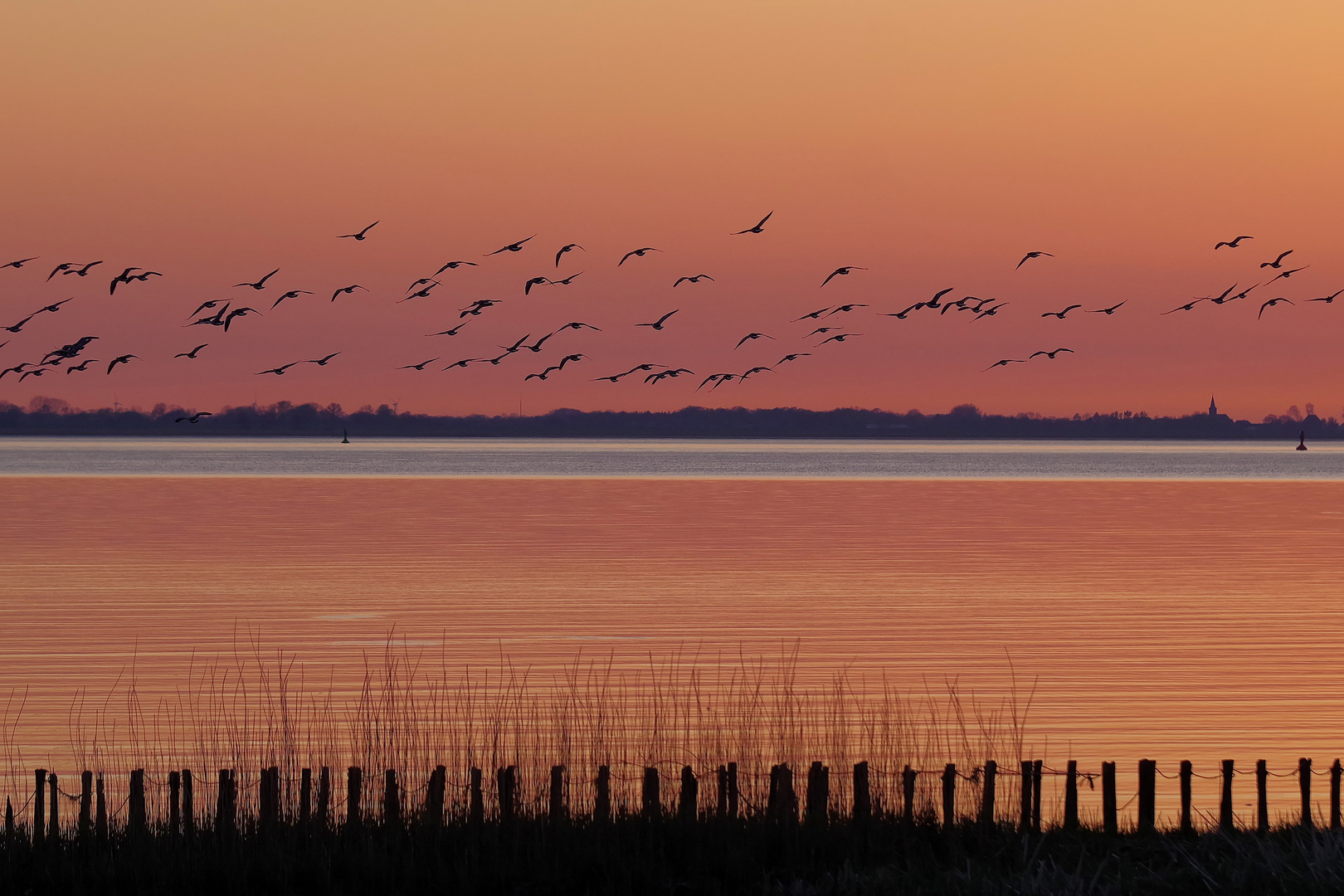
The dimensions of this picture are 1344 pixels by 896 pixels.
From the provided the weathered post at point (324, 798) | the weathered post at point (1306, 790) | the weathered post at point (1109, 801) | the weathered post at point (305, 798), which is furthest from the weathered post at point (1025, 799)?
the weathered post at point (305, 798)

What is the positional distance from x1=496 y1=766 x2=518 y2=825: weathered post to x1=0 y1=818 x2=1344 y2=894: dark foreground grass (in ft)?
0.35

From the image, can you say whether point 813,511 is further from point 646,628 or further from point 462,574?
point 646,628

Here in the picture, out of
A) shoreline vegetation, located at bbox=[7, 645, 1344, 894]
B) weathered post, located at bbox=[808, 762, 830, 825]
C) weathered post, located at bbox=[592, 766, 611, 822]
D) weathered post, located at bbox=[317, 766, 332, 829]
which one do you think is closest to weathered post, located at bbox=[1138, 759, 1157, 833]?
shoreline vegetation, located at bbox=[7, 645, 1344, 894]

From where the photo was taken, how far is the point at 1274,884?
37.8ft

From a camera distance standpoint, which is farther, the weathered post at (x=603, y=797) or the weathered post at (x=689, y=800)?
the weathered post at (x=689, y=800)

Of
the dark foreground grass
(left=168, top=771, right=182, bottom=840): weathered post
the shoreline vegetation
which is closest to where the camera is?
the dark foreground grass

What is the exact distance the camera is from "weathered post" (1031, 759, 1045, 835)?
13.7m

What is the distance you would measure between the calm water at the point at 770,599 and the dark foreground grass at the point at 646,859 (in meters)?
4.87

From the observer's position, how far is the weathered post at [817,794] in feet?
44.5

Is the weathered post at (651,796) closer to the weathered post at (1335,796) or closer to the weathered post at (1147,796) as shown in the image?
the weathered post at (1147,796)

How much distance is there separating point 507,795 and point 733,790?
1.90 metres

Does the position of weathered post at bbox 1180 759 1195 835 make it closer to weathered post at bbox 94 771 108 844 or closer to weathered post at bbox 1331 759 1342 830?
weathered post at bbox 1331 759 1342 830

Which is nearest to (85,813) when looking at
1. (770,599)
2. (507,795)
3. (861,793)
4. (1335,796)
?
(507,795)

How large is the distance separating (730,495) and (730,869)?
9162 cm
